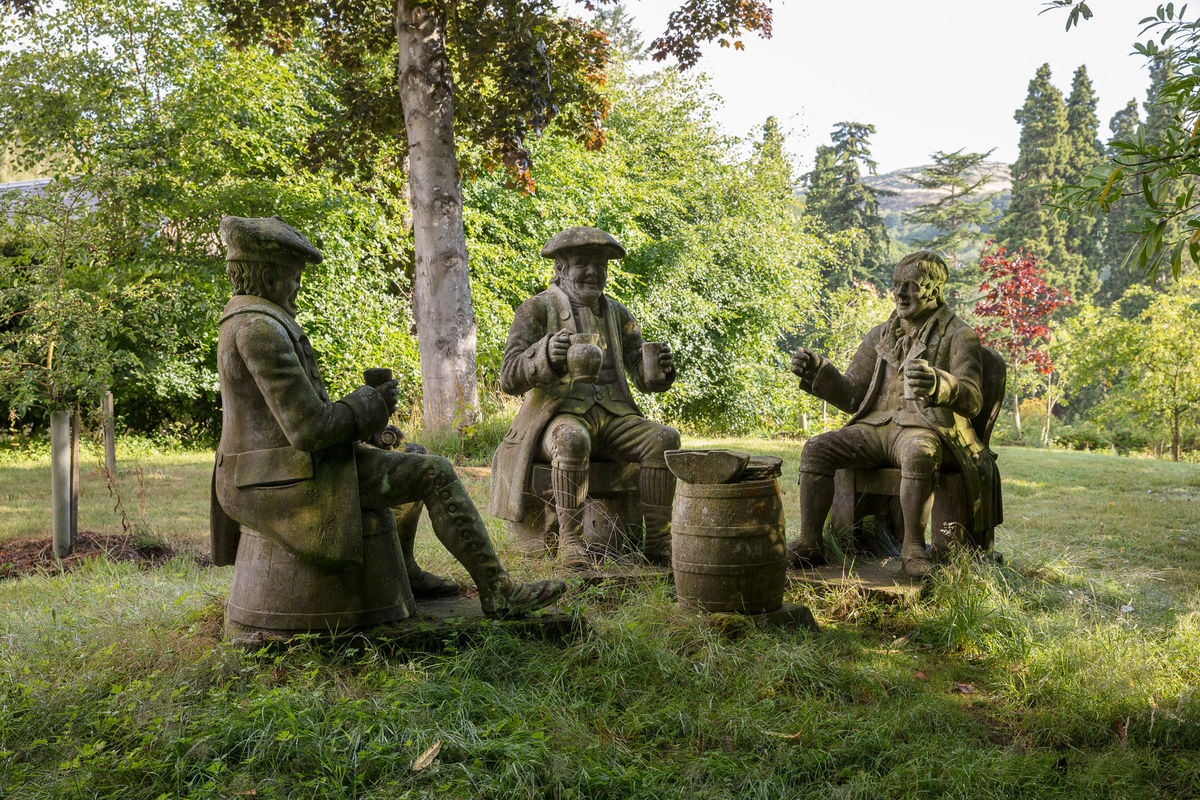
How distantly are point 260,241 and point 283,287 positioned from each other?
0.21 m

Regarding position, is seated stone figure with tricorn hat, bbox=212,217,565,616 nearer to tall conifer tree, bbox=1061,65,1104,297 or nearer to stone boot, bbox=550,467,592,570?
stone boot, bbox=550,467,592,570

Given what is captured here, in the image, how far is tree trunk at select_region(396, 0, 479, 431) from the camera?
9391mm

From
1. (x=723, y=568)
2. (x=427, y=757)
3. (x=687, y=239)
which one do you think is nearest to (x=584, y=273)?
(x=723, y=568)

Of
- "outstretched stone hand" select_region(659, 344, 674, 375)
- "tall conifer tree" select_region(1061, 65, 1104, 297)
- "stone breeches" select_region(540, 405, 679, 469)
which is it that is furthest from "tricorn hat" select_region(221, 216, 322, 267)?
"tall conifer tree" select_region(1061, 65, 1104, 297)

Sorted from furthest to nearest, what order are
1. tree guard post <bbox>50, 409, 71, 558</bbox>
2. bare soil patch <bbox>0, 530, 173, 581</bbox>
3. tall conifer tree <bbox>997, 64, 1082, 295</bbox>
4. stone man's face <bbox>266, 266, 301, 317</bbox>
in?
1. tall conifer tree <bbox>997, 64, 1082, 295</bbox>
2. tree guard post <bbox>50, 409, 71, 558</bbox>
3. bare soil patch <bbox>0, 530, 173, 581</bbox>
4. stone man's face <bbox>266, 266, 301, 317</bbox>

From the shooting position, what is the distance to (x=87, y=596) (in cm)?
505

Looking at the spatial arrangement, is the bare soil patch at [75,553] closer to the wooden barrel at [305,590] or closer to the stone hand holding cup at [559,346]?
the wooden barrel at [305,590]

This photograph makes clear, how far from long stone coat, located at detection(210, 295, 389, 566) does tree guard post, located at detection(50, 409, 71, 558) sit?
373cm

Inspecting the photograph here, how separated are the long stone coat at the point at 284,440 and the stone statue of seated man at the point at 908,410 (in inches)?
116

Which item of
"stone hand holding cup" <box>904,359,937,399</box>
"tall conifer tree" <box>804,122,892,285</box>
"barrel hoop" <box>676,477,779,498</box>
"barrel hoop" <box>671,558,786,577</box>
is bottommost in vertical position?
"barrel hoop" <box>671,558,786,577</box>

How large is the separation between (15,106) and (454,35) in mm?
6602

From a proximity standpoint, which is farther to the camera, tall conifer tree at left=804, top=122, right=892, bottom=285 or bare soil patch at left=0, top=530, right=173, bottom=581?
tall conifer tree at left=804, top=122, right=892, bottom=285

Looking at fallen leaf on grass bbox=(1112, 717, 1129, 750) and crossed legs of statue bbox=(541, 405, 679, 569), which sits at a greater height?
crossed legs of statue bbox=(541, 405, 679, 569)

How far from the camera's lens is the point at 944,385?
4852mm
